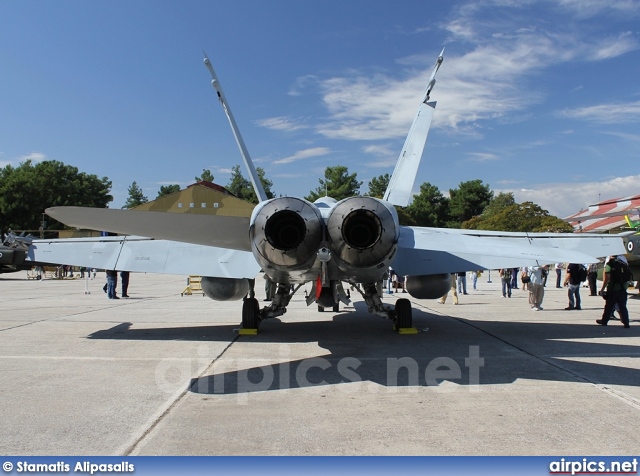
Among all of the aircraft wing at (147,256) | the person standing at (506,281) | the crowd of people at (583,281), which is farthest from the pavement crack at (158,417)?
the person standing at (506,281)

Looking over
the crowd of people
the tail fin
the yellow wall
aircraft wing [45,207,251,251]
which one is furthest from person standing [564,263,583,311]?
the yellow wall

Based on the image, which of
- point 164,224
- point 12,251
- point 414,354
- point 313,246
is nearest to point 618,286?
point 414,354

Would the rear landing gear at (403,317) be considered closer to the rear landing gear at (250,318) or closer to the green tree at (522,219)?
the rear landing gear at (250,318)

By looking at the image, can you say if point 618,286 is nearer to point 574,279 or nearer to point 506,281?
point 574,279

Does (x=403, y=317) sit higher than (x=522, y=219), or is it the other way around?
(x=522, y=219)

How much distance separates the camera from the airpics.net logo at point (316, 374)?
5.67 metres

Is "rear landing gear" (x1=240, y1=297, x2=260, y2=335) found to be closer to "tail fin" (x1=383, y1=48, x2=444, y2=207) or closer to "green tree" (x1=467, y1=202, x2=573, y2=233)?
"tail fin" (x1=383, y1=48, x2=444, y2=207)

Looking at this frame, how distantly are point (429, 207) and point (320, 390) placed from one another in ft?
259

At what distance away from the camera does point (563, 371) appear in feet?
21.1

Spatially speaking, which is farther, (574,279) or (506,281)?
(506,281)

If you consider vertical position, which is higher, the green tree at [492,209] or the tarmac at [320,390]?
the green tree at [492,209]

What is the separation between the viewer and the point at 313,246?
6.60 meters

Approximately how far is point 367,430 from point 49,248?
801cm

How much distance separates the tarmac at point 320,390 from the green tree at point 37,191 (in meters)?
64.0
